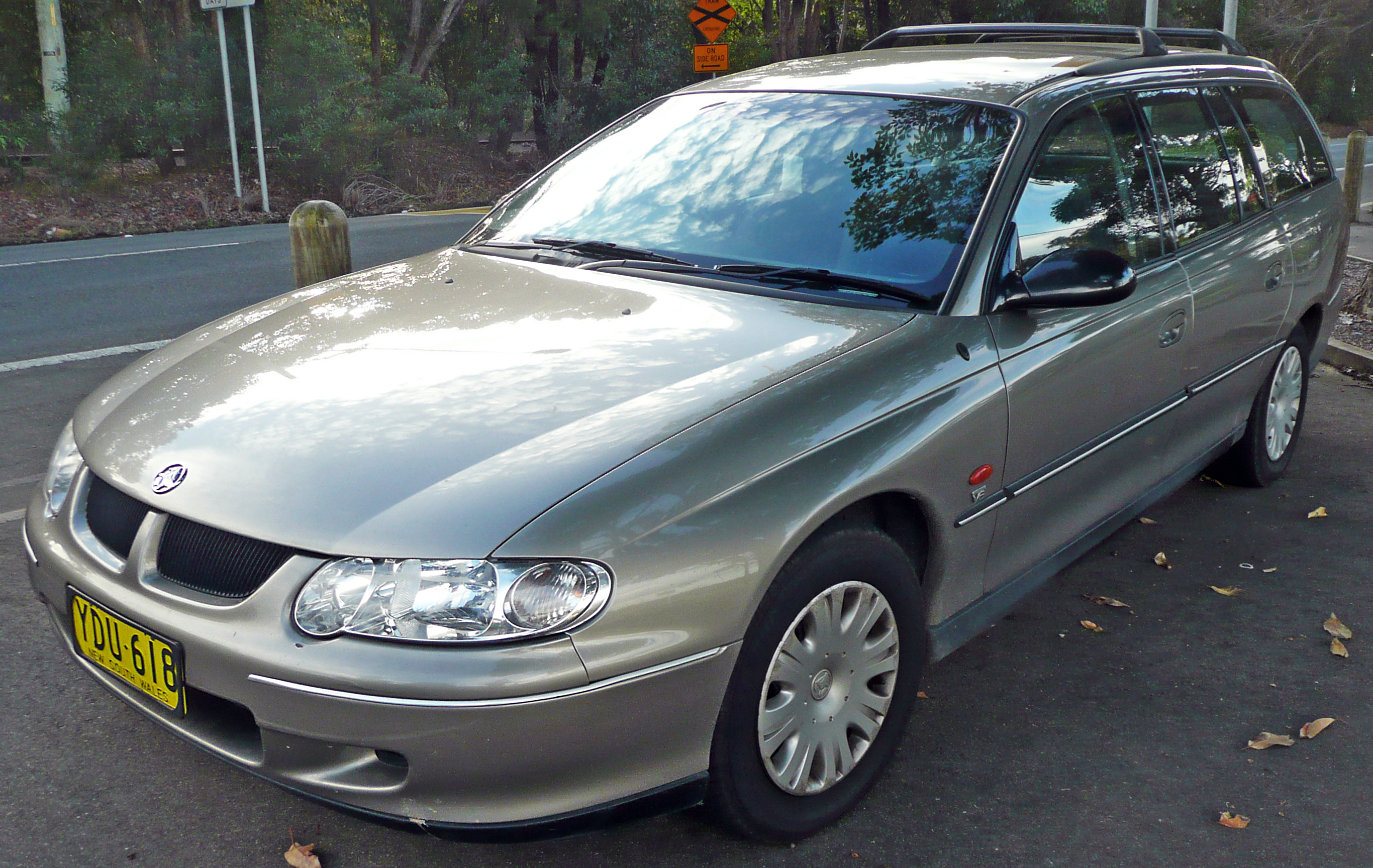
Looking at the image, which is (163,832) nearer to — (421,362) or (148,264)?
(421,362)

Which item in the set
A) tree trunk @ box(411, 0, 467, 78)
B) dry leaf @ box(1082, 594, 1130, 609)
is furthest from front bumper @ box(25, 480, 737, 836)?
tree trunk @ box(411, 0, 467, 78)

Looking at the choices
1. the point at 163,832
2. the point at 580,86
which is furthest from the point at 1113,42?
the point at 580,86

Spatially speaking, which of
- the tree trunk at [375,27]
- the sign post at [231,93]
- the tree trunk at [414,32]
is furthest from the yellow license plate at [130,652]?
the tree trunk at [375,27]

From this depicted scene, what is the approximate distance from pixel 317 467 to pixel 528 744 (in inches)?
27.0

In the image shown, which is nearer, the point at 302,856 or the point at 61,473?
the point at 302,856

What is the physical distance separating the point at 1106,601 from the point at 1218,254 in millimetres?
1238

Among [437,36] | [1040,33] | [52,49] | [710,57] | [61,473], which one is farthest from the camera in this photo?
[437,36]

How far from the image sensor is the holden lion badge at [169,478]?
238 centimetres

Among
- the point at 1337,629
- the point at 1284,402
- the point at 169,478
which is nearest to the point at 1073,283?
the point at 1337,629

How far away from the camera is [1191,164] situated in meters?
3.97

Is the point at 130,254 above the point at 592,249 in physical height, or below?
below

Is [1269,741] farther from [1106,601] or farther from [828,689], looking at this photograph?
[828,689]

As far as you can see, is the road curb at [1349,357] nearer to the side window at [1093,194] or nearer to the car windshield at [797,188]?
the side window at [1093,194]

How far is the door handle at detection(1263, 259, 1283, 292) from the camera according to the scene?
4.34 metres
